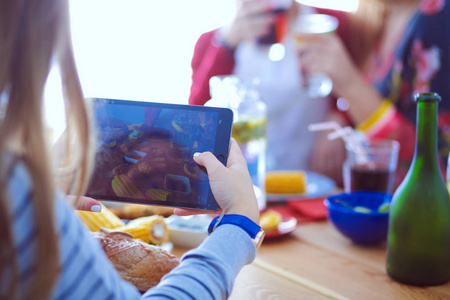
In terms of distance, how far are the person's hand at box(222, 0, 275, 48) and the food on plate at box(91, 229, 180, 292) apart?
0.89 meters

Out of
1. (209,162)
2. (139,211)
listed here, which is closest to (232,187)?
(209,162)

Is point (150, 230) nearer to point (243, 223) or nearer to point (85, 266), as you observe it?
point (243, 223)

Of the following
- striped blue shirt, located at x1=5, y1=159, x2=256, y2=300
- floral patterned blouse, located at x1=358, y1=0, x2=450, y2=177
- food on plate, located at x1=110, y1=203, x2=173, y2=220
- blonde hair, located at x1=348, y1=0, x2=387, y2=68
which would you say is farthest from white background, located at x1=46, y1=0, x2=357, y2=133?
striped blue shirt, located at x1=5, y1=159, x2=256, y2=300

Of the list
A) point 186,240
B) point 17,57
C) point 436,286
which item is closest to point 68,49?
point 17,57

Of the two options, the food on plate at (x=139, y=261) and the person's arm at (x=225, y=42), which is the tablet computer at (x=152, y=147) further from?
the person's arm at (x=225, y=42)

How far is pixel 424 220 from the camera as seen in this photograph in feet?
2.16

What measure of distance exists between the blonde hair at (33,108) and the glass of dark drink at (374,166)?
2.71 feet

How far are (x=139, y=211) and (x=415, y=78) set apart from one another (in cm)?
117

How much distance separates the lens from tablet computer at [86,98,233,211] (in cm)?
63

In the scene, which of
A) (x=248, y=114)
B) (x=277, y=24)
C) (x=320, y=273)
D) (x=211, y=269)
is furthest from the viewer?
(x=277, y=24)

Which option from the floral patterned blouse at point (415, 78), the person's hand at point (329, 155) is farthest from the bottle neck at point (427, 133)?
the person's hand at point (329, 155)

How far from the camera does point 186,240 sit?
2.73 ft

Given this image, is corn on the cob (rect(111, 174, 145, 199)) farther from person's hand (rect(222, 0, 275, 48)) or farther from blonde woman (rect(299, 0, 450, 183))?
blonde woman (rect(299, 0, 450, 183))

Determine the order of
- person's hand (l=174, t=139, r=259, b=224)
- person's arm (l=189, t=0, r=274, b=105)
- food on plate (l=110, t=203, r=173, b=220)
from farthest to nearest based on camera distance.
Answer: person's arm (l=189, t=0, r=274, b=105) < food on plate (l=110, t=203, r=173, b=220) < person's hand (l=174, t=139, r=259, b=224)
